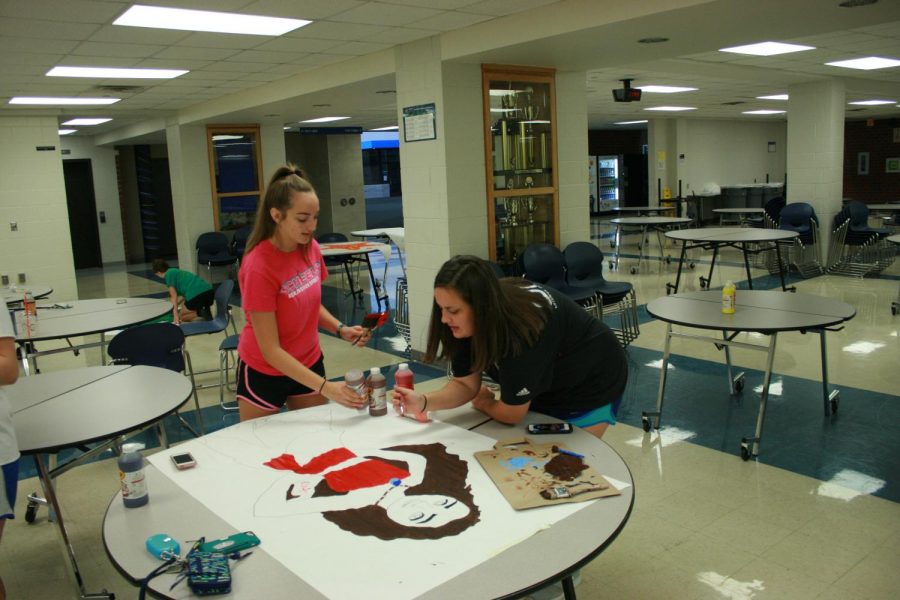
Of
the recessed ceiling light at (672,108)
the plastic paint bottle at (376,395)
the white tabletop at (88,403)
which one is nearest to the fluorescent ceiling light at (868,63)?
the recessed ceiling light at (672,108)

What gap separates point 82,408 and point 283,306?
914 millimetres

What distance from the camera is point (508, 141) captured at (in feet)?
20.9

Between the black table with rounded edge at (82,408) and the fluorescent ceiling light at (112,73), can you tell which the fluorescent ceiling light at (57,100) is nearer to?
the fluorescent ceiling light at (112,73)

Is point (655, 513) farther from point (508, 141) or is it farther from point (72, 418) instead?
point (508, 141)

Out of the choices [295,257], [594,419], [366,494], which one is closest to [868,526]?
[594,419]

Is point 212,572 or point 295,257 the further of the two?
point 295,257

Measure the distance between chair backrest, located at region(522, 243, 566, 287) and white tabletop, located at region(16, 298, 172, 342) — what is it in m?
2.92

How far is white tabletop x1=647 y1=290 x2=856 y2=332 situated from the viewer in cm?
395

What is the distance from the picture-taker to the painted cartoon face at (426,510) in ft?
5.93

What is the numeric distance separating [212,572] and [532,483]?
2.82ft

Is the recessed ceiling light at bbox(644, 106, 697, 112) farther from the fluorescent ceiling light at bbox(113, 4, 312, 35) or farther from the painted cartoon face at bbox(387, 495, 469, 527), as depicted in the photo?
the painted cartoon face at bbox(387, 495, 469, 527)

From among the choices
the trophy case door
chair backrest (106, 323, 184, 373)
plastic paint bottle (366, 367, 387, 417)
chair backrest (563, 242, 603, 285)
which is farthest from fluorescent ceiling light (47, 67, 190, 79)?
plastic paint bottle (366, 367, 387, 417)

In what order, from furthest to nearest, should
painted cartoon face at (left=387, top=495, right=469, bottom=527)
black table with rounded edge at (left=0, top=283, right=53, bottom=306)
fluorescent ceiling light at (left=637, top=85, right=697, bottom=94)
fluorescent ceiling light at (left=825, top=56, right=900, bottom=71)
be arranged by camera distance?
1. fluorescent ceiling light at (left=637, top=85, right=697, bottom=94)
2. fluorescent ceiling light at (left=825, top=56, right=900, bottom=71)
3. black table with rounded edge at (left=0, top=283, right=53, bottom=306)
4. painted cartoon face at (left=387, top=495, right=469, bottom=527)

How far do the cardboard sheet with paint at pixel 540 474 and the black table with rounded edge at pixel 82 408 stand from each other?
133 centimetres
